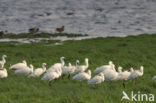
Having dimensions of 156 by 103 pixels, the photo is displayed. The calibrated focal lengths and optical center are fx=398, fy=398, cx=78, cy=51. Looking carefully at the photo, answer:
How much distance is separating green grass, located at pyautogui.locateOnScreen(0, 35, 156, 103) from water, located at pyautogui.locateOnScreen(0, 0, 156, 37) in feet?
43.3

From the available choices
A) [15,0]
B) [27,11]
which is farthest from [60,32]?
[15,0]

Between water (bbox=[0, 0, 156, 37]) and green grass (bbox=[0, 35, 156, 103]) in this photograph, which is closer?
green grass (bbox=[0, 35, 156, 103])

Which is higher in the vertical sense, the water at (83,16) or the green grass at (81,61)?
the green grass at (81,61)

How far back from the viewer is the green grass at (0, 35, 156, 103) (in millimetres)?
14406

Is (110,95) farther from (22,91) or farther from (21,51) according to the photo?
(21,51)

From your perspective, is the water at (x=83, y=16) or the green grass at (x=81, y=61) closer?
the green grass at (x=81, y=61)

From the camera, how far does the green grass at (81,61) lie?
14406 millimetres

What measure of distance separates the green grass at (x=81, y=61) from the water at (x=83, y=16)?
1320cm

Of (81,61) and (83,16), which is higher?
(81,61)

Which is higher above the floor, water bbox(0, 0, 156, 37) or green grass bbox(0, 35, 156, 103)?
green grass bbox(0, 35, 156, 103)

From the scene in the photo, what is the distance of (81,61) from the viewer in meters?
27.9

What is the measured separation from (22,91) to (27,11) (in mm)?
61754

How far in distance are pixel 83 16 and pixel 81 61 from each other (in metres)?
40.1

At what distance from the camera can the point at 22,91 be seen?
1559 cm
